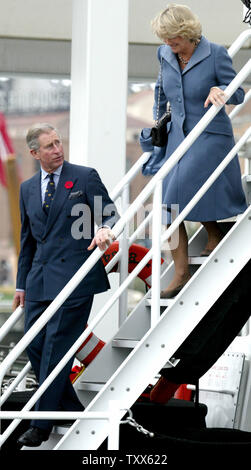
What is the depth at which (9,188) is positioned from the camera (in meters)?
15.2

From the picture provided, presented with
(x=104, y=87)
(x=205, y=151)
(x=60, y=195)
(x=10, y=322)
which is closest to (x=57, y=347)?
(x=10, y=322)

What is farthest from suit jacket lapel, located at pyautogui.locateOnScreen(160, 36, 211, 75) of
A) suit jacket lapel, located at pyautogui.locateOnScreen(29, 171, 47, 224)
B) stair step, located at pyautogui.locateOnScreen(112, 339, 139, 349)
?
stair step, located at pyautogui.locateOnScreen(112, 339, 139, 349)

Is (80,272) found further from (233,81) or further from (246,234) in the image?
(233,81)

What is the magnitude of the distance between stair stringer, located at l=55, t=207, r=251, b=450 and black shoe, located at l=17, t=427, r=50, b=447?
112 mm

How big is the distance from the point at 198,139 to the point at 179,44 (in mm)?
489

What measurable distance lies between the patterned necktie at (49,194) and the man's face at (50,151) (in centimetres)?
9

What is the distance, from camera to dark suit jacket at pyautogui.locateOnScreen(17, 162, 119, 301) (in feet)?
15.0

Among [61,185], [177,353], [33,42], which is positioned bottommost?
[177,353]

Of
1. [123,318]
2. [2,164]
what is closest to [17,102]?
[2,164]

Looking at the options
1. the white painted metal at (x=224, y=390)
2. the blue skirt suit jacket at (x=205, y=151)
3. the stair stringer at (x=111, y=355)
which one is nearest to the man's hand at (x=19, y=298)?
the stair stringer at (x=111, y=355)

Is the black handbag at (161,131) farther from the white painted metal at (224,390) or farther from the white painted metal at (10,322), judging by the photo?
the white painted metal at (224,390)

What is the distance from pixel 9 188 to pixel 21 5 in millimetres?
6023

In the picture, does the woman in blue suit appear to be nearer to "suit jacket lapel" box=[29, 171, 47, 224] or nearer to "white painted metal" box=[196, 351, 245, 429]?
"suit jacket lapel" box=[29, 171, 47, 224]

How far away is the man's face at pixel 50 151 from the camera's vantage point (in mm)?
4586
